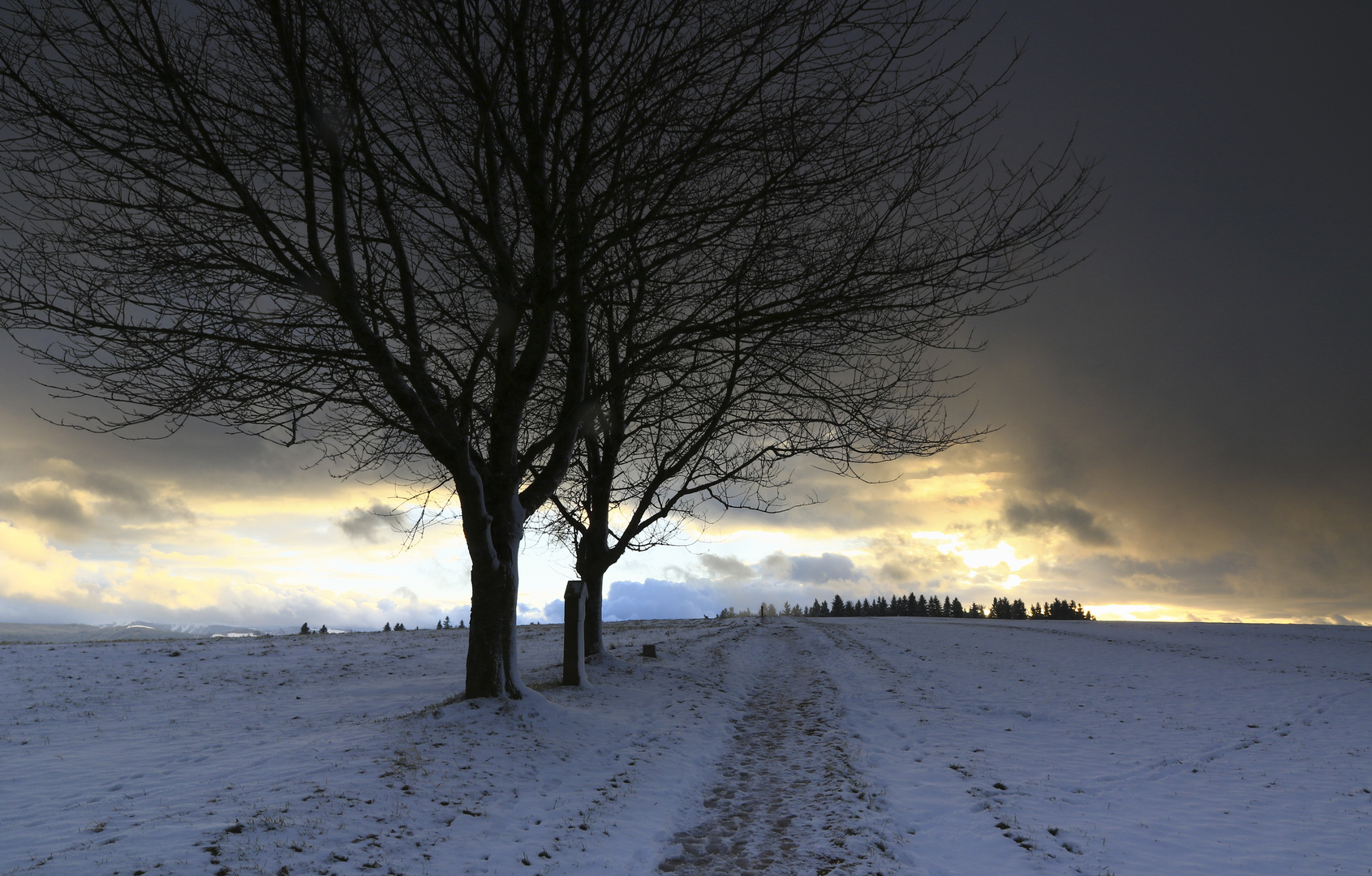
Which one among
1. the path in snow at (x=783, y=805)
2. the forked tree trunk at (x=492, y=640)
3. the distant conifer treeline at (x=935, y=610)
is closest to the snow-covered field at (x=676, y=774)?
the path in snow at (x=783, y=805)

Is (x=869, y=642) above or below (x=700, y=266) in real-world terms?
below

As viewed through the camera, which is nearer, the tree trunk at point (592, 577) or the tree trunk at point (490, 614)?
the tree trunk at point (490, 614)

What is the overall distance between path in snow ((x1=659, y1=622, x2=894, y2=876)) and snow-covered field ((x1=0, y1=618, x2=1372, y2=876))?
4 cm

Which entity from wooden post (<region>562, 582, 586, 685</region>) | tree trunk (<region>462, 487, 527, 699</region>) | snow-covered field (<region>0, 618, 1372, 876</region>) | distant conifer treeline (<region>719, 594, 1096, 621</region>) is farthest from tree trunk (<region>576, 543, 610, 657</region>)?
distant conifer treeline (<region>719, 594, 1096, 621</region>)

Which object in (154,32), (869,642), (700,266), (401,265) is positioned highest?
(154,32)

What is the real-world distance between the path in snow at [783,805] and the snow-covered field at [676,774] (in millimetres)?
41

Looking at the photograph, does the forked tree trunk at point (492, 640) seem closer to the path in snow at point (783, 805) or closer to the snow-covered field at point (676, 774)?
the snow-covered field at point (676, 774)

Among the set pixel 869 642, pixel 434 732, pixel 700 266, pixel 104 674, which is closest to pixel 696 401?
pixel 700 266

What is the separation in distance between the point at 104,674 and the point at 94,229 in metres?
14.4

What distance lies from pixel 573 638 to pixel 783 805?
7259mm

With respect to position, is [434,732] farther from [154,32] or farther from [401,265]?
[154,32]

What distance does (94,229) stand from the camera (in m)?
8.02

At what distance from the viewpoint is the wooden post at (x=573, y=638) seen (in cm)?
1338

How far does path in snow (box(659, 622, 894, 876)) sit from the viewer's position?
222 inches
